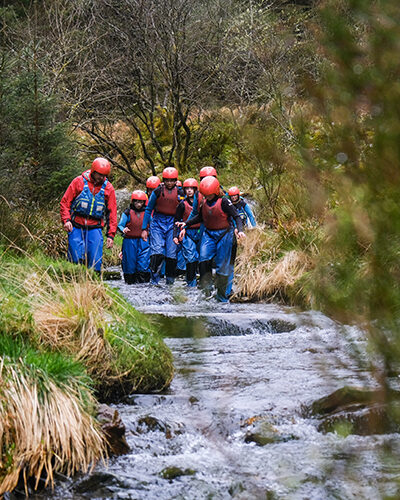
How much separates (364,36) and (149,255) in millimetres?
12690

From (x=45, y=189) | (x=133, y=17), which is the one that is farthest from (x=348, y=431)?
(x=133, y=17)

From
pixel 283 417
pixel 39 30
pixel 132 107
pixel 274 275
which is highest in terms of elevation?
pixel 39 30

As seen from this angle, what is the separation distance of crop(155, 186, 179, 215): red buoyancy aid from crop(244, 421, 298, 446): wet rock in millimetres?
7977

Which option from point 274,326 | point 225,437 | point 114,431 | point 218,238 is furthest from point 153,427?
point 218,238

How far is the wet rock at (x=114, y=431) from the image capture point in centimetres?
413

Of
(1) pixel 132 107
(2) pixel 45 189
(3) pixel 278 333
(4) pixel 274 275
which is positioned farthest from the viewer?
(1) pixel 132 107

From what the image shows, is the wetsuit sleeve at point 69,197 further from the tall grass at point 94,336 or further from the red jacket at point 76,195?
the tall grass at point 94,336

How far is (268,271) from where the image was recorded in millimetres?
10961

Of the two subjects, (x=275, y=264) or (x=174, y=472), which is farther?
(x=275, y=264)

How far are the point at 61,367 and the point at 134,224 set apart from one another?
29.8 feet

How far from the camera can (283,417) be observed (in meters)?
4.82

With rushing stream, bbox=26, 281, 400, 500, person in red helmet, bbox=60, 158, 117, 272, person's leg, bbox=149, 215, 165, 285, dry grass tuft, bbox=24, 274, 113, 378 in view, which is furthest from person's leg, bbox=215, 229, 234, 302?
dry grass tuft, bbox=24, 274, 113, 378

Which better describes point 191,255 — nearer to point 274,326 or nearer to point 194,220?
point 194,220

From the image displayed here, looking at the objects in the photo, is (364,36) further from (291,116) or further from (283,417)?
(283,417)
